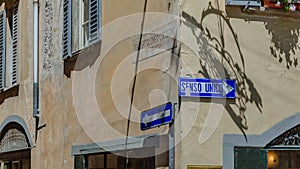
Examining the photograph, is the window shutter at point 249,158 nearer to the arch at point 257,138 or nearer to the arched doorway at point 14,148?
the arch at point 257,138

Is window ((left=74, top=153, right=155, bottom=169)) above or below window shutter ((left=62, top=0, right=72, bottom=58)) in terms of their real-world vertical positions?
below

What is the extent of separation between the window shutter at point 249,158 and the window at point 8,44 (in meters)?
7.78

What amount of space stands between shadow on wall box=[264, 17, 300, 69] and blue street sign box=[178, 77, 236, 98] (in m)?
0.75

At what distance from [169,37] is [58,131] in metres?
4.63

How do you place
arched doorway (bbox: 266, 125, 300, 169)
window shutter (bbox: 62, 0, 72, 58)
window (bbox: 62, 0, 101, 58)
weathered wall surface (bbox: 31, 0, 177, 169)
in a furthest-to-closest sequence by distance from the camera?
window shutter (bbox: 62, 0, 72, 58) → window (bbox: 62, 0, 101, 58) → weathered wall surface (bbox: 31, 0, 177, 169) → arched doorway (bbox: 266, 125, 300, 169)

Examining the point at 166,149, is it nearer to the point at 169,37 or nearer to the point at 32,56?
the point at 169,37

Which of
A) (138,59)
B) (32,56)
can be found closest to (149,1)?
Result: (138,59)

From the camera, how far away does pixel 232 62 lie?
→ 28.7ft

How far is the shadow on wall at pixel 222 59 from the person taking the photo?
28.5 ft

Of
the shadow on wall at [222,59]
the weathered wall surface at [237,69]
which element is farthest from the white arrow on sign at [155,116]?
the shadow on wall at [222,59]

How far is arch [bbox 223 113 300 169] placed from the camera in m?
8.63

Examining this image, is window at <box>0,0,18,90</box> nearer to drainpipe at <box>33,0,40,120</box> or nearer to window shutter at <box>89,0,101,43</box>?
drainpipe at <box>33,0,40,120</box>

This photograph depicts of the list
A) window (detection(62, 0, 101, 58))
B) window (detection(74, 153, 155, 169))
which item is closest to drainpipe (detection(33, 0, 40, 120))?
window (detection(62, 0, 101, 58))

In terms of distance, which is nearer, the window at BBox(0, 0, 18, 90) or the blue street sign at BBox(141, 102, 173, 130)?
the blue street sign at BBox(141, 102, 173, 130)
